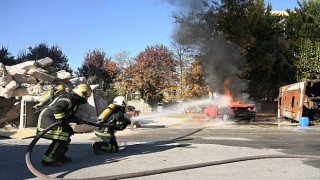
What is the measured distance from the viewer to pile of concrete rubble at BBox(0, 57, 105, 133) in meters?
16.0

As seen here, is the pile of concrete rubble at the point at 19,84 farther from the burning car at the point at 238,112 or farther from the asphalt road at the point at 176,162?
the burning car at the point at 238,112

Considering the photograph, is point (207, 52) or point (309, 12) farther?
point (309, 12)

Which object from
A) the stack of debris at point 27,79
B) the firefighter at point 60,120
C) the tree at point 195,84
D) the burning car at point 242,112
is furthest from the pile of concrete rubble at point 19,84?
the tree at point 195,84

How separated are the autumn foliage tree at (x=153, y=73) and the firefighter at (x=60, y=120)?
26873 millimetres

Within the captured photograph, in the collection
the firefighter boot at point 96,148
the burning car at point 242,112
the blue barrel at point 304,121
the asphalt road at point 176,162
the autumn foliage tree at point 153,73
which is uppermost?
the autumn foliage tree at point 153,73

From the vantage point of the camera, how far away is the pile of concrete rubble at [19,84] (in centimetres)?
1595

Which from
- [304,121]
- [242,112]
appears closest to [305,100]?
[304,121]

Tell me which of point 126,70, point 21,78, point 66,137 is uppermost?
point 126,70

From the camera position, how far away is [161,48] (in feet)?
129

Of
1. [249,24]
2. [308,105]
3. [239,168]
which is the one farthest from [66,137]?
[249,24]

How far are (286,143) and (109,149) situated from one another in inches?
203

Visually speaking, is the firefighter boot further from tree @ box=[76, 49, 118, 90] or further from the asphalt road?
tree @ box=[76, 49, 118, 90]

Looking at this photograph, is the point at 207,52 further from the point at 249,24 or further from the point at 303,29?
the point at 303,29

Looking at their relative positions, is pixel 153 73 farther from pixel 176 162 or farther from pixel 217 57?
pixel 176 162
